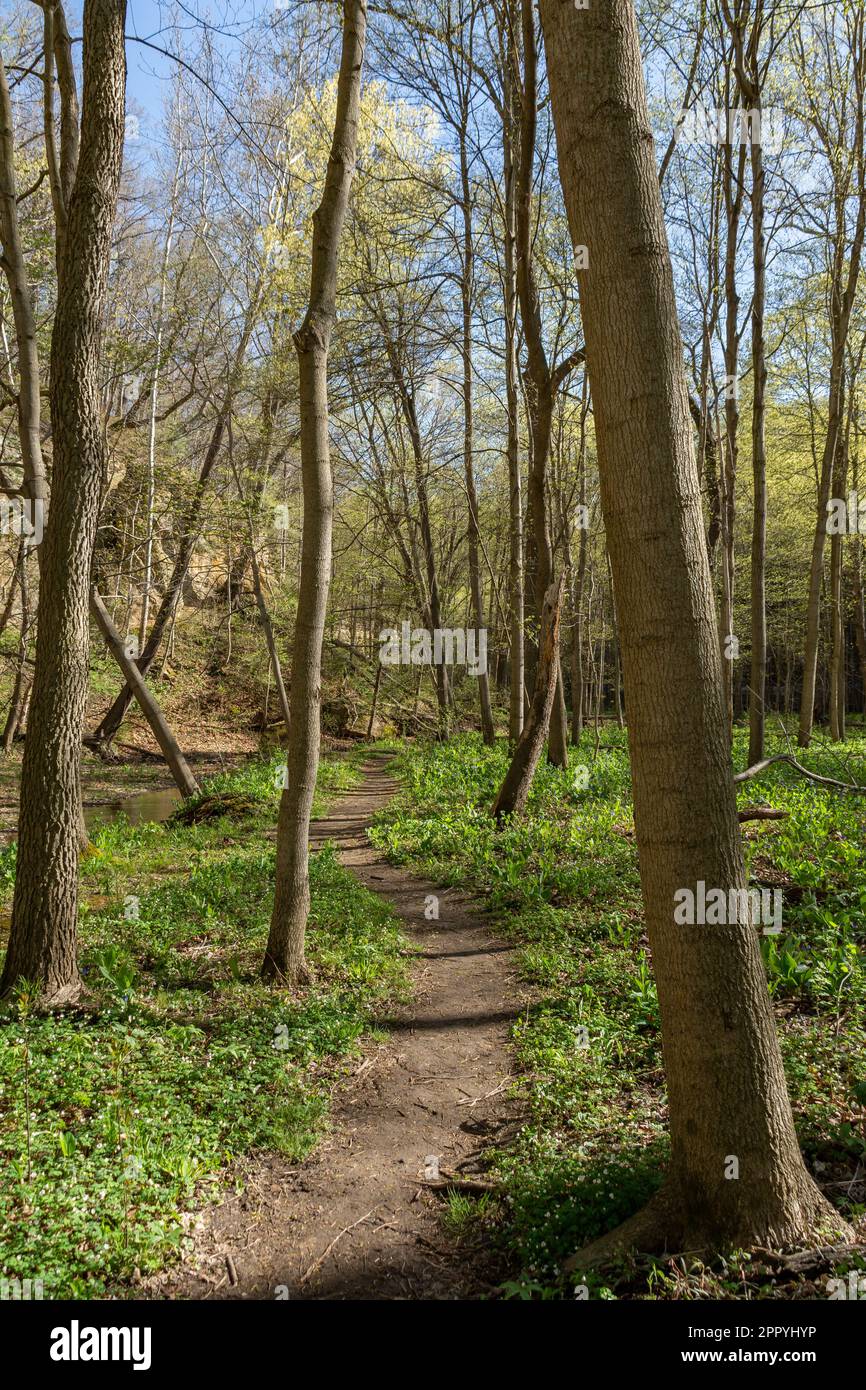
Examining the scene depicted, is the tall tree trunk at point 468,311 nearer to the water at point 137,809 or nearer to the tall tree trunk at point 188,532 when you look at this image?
the tall tree trunk at point 188,532

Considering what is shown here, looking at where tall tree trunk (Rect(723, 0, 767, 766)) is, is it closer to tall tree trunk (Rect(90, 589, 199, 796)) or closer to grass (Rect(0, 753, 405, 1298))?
grass (Rect(0, 753, 405, 1298))

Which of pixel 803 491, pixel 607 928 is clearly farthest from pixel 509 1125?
pixel 803 491

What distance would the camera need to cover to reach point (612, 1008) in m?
4.99

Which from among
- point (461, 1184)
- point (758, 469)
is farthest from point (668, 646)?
point (758, 469)

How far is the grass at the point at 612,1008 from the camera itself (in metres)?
2.99

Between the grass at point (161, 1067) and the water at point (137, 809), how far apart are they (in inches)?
216

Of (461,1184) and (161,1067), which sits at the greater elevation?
(161,1067)

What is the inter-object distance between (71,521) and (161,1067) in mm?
3495

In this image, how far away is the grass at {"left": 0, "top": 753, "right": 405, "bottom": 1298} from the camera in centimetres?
296

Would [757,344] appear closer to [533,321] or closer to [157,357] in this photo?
[533,321]

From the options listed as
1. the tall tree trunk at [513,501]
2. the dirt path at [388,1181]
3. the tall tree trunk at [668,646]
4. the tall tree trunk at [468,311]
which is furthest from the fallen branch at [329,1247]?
the tall tree trunk at [468,311]

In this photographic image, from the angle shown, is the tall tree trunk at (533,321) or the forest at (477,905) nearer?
the forest at (477,905)

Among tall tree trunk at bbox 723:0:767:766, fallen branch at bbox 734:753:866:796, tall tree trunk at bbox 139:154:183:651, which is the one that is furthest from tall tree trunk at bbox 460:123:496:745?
fallen branch at bbox 734:753:866:796

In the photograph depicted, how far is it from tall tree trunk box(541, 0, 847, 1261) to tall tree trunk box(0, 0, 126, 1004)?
3.90 metres
